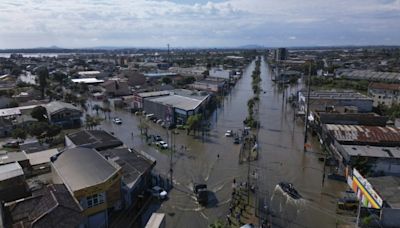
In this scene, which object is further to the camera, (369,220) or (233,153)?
(233,153)

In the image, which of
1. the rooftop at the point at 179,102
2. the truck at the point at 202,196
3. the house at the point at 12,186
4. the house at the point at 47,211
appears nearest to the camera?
the house at the point at 47,211

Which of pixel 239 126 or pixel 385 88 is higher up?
pixel 385 88

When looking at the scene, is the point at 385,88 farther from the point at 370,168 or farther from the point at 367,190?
the point at 367,190

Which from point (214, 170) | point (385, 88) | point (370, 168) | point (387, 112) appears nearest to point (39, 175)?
point (214, 170)

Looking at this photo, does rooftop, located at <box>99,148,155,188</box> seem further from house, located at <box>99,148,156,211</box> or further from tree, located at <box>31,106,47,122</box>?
tree, located at <box>31,106,47,122</box>

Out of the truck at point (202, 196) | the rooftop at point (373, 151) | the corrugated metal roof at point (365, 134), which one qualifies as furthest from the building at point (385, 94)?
the truck at point (202, 196)

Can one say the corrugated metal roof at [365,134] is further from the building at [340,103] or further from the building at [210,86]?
the building at [210,86]
